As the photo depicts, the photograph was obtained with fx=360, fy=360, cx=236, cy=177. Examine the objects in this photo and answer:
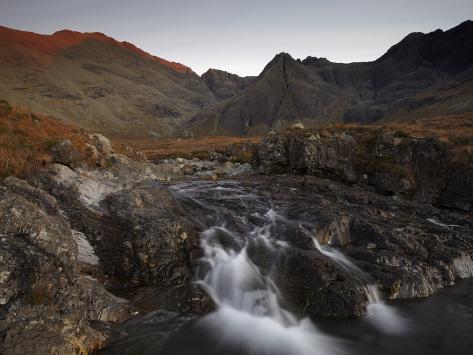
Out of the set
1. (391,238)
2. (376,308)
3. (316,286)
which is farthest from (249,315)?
(391,238)

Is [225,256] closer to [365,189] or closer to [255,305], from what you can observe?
[255,305]

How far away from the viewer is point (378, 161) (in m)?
28.5

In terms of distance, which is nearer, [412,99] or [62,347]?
[62,347]

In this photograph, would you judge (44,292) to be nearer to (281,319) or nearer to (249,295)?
(249,295)

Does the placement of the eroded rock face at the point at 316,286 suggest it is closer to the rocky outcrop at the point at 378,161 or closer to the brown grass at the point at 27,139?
the brown grass at the point at 27,139

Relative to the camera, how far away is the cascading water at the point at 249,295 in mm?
11297

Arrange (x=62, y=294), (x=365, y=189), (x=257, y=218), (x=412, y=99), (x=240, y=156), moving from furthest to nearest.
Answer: (x=412, y=99) → (x=240, y=156) → (x=365, y=189) → (x=257, y=218) → (x=62, y=294)

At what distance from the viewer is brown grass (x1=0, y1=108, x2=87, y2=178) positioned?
15.2 metres

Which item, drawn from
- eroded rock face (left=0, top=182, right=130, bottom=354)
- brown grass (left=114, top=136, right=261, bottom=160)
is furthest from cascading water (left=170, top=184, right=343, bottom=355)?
brown grass (left=114, top=136, right=261, bottom=160)

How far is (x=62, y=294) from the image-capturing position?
1043 cm

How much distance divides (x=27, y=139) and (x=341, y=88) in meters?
192

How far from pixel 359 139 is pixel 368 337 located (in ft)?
73.3

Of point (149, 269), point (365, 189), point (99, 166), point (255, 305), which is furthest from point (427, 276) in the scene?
point (99, 166)

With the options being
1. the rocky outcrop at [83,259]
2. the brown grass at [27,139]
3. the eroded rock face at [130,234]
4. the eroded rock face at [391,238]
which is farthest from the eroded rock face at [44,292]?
the eroded rock face at [391,238]
